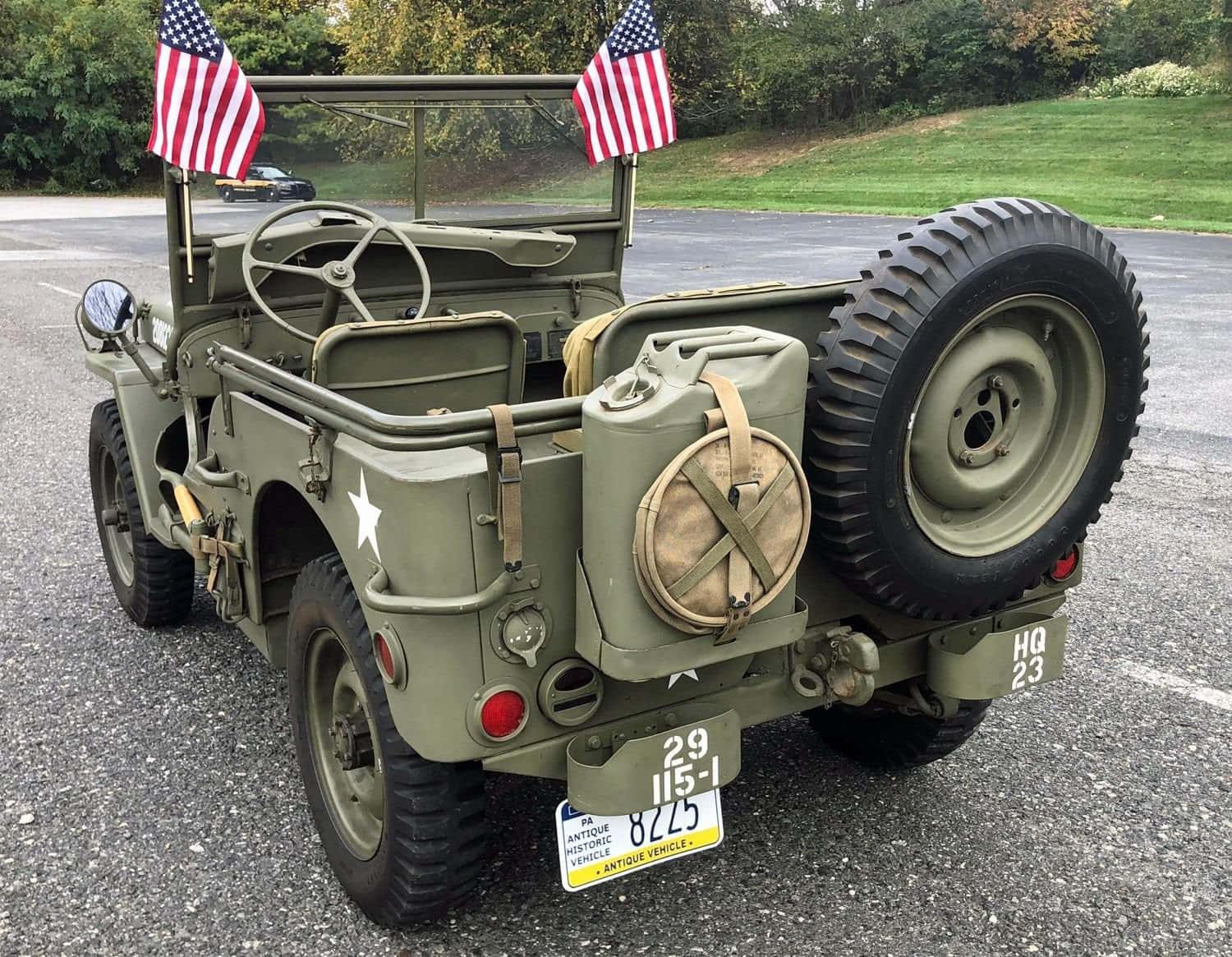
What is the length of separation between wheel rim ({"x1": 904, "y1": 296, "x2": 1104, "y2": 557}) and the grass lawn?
18.7 m

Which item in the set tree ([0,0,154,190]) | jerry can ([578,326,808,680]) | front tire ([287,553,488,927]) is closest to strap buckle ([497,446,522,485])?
jerry can ([578,326,808,680])

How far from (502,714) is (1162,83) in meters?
36.1

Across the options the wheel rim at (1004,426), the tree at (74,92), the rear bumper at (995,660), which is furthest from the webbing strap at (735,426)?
the tree at (74,92)

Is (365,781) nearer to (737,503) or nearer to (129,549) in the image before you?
(737,503)

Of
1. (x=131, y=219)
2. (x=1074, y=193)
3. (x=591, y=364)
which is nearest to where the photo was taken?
(x=591, y=364)

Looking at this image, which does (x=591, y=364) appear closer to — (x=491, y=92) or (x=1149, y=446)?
(x=491, y=92)

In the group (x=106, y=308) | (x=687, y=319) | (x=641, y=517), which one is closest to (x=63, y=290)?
(x=106, y=308)

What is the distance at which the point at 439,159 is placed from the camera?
424 cm

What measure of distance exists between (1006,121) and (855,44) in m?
5.44

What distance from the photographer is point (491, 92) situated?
4195 millimetres

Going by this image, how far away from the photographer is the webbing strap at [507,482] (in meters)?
2.18

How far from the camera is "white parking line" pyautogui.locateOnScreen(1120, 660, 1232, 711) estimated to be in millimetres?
3865

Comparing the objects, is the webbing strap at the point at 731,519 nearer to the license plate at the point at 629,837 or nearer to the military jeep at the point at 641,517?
the military jeep at the point at 641,517

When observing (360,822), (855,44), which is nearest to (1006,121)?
(855,44)
